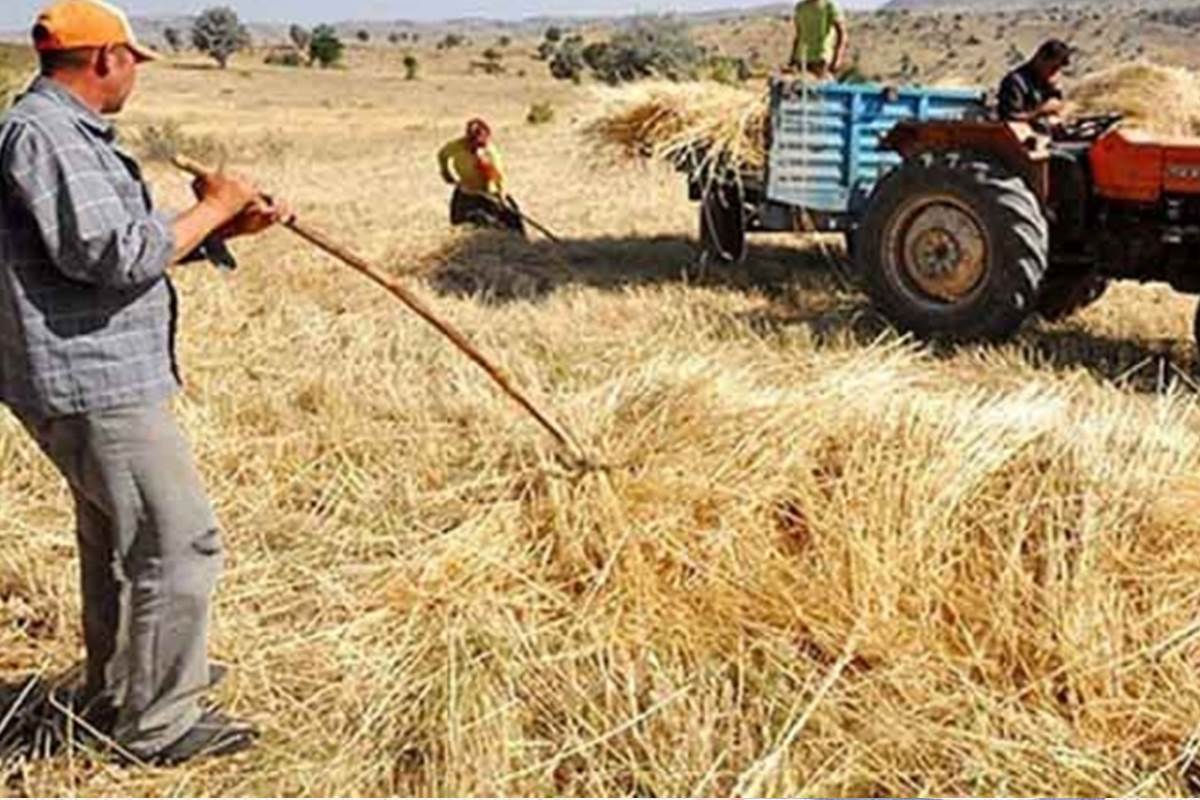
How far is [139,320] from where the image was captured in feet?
11.2

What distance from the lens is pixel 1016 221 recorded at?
7656 millimetres

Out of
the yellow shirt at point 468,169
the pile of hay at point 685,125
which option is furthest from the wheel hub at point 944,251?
the yellow shirt at point 468,169

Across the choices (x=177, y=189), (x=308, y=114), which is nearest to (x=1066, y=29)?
(x=308, y=114)

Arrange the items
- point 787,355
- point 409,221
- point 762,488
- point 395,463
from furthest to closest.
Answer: point 409,221, point 787,355, point 395,463, point 762,488

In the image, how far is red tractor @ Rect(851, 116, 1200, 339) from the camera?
7.59 metres

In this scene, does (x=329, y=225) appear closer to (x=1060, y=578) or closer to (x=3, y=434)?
(x=3, y=434)

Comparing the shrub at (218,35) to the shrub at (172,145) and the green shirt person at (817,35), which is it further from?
the green shirt person at (817,35)

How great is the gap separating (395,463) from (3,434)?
1455 millimetres

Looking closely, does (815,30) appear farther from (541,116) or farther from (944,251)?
(541,116)

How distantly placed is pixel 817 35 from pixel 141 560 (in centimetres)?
777

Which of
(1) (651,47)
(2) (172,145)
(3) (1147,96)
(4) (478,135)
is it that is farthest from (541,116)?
(4) (478,135)

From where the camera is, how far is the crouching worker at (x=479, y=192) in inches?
464

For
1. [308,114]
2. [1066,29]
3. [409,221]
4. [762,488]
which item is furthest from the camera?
[1066,29]

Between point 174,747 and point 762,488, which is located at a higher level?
point 762,488
